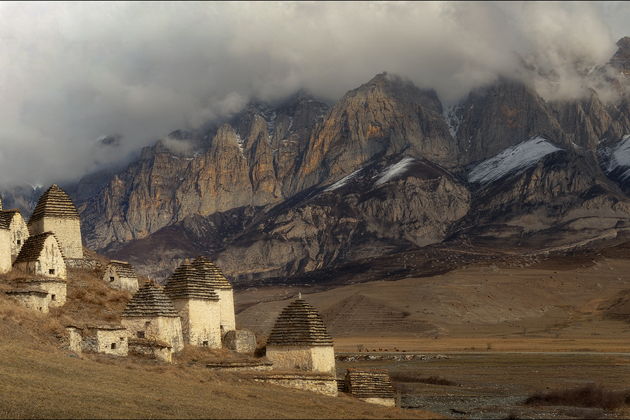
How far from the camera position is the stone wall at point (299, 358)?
129ft

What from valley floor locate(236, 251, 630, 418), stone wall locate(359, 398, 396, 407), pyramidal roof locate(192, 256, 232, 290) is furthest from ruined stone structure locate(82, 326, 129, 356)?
valley floor locate(236, 251, 630, 418)

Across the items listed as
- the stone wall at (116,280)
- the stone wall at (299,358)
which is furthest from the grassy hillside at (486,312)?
the stone wall at (299,358)

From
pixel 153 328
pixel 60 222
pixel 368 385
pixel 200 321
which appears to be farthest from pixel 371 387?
pixel 60 222

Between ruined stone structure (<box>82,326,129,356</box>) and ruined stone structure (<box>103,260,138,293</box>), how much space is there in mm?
10486

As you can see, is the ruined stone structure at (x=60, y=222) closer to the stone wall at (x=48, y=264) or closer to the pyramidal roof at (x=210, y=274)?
the stone wall at (x=48, y=264)

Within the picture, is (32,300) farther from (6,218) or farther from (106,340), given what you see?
(6,218)

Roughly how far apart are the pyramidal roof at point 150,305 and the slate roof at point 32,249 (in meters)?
4.81

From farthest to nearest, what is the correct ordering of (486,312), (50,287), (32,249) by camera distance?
(486,312) → (32,249) → (50,287)

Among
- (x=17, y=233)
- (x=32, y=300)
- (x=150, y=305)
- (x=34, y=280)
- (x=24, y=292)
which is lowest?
(x=150, y=305)

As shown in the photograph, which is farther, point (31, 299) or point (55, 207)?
point (55, 207)

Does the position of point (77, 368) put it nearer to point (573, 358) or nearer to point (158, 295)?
point (158, 295)

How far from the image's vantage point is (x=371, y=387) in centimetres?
3850

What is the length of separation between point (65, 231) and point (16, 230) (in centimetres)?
264

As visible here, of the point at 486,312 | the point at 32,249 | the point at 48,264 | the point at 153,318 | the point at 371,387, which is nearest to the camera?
the point at 153,318
